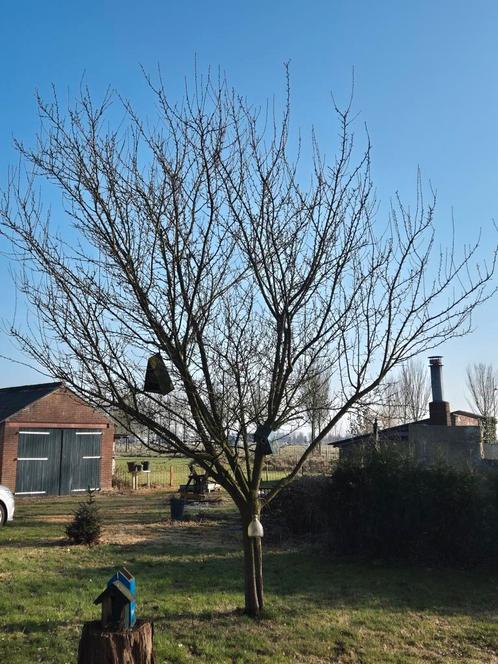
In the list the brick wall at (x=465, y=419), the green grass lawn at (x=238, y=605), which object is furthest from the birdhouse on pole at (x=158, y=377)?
the brick wall at (x=465, y=419)

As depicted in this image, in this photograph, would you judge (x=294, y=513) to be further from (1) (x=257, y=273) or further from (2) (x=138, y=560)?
(1) (x=257, y=273)

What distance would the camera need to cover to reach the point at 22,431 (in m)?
21.2

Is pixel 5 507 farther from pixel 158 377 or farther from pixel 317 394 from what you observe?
pixel 317 394

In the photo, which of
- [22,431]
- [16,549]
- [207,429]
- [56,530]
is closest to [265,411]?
[207,429]

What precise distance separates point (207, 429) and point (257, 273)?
1.61m

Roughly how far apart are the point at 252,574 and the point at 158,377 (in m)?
2.42

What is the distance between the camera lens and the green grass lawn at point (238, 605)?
18.2ft

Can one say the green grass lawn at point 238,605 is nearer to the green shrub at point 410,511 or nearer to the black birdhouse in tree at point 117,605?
the green shrub at point 410,511

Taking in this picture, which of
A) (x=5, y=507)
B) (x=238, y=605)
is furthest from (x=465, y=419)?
(x=238, y=605)

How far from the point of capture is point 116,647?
390 centimetres

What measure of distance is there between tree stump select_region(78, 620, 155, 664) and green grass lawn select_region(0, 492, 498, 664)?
4.60 ft

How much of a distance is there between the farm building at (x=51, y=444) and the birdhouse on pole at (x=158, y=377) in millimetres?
16423

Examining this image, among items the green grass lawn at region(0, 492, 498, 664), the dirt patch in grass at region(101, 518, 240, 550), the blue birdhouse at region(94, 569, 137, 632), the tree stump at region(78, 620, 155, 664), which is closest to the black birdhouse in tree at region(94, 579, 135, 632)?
the blue birdhouse at region(94, 569, 137, 632)

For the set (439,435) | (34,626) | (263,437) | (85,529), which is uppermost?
(439,435)
